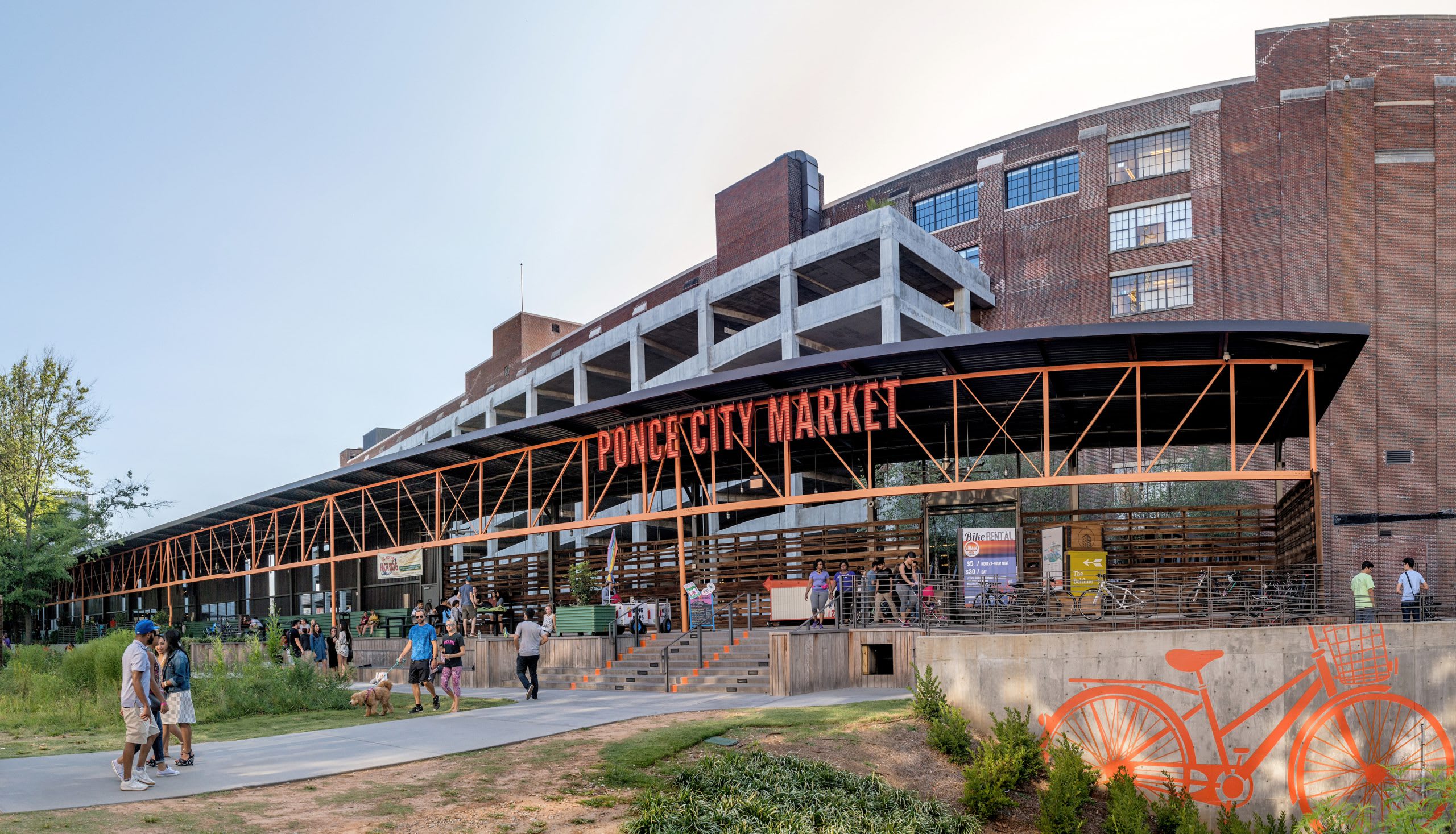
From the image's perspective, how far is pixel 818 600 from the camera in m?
23.6

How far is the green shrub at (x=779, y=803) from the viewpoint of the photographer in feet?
37.2

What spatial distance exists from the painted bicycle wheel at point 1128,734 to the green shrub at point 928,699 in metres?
1.63

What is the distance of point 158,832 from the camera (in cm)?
972

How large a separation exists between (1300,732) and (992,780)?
5.66m

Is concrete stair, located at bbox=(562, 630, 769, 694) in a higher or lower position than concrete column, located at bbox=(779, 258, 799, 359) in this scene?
lower

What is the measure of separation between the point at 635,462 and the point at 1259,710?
1760 cm

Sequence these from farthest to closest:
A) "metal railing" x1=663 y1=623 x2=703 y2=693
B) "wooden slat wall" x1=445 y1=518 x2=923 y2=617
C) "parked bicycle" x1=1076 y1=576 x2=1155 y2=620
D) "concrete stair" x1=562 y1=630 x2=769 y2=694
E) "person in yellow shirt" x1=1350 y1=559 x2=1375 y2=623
A: "wooden slat wall" x1=445 y1=518 x2=923 y2=617 → "concrete stair" x1=562 y1=630 x2=769 y2=694 → "metal railing" x1=663 y1=623 x2=703 y2=693 → "person in yellow shirt" x1=1350 y1=559 x2=1375 y2=623 → "parked bicycle" x1=1076 y1=576 x2=1155 y2=620

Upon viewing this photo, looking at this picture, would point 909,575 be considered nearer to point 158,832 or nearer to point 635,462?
point 635,462

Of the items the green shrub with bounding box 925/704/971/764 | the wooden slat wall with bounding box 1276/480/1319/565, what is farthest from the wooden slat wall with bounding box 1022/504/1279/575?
the green shrub with bounding box 925/704/971/764

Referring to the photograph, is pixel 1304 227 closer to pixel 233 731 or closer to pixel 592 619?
pixel 592 619

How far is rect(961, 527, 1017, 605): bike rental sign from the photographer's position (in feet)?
86.6

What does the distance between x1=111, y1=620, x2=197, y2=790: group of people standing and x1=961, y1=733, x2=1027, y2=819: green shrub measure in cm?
943

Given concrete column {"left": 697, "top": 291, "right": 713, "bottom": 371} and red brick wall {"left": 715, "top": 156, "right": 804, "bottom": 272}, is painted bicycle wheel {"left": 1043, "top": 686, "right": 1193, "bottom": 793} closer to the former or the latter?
concrete column {"left": 697, "top": 291, "right": 713, "bottom": 371}

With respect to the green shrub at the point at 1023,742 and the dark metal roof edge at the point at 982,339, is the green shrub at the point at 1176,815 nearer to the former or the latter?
the green shrub at the point at 1023,742
